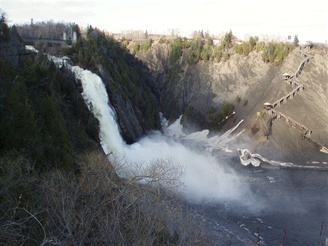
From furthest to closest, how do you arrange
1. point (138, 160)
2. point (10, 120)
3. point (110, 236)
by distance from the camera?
point (138, 160) → point (10, 120) → point (110, 236)

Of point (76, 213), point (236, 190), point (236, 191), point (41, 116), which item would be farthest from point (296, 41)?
point (76, 213)

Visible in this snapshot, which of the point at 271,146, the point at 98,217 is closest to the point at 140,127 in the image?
the point at 271,146

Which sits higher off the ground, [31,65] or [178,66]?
[31,65]

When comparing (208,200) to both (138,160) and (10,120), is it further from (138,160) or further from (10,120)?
(10,120)

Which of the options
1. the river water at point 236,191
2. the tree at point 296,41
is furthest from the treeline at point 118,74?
the tree at point 296,41

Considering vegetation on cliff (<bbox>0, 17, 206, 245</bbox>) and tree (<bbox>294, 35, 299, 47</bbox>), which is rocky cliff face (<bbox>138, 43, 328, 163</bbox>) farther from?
vegetation on cliff (<bbox>0, 17, 206, 245</bbox>)

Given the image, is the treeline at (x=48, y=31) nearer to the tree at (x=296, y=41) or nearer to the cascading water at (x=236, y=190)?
the cascading water at (x=236, y=190)

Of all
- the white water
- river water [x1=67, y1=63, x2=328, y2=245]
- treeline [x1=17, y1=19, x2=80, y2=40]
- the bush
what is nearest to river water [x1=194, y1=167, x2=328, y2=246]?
river water [x1=67, y1=63, x2=328, y2=245]
